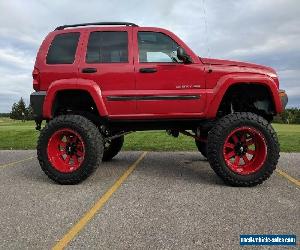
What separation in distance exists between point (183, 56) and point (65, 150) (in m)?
2.57

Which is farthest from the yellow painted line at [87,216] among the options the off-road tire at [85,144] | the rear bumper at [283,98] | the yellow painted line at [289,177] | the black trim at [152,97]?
the rear bumper at [283,98]

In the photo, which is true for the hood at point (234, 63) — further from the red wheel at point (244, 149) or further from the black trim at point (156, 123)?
the red wheel at point (244, 149)

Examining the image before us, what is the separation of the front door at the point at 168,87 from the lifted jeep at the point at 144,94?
0.02m

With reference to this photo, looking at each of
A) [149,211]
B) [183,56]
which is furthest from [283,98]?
[149,211]

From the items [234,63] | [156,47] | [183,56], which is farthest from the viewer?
[156,47]

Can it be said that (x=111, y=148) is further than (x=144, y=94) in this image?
Yes

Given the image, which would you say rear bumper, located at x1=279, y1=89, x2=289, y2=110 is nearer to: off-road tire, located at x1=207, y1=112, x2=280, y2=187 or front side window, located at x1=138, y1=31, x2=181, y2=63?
off-road tire, located at x1=207, y1=112, x2=280, y2=187

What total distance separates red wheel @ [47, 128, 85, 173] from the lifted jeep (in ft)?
0.06

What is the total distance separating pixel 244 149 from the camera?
6320mm

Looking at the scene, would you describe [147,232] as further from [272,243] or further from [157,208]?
[272,243]

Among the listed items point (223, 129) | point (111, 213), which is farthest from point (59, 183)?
point (223, 129)

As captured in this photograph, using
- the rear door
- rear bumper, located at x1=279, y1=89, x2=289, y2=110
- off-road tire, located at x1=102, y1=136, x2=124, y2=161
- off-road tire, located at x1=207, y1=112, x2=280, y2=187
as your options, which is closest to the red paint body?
the rear door

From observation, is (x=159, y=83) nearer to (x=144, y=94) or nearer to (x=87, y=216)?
(x=144, y=94)

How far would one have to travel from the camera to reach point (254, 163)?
20.4 ft
